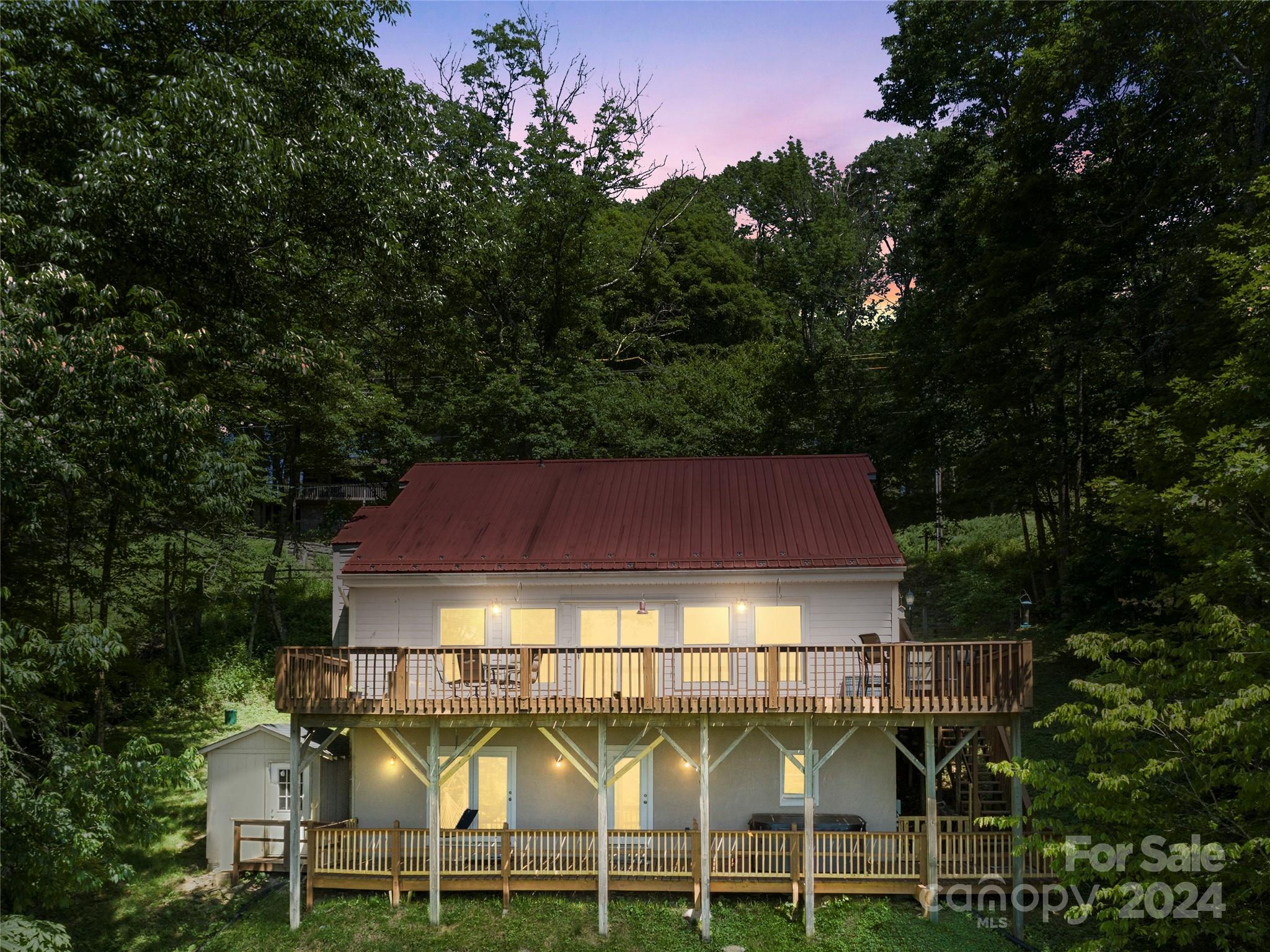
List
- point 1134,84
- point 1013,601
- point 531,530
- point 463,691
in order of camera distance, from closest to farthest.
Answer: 1. point 463,691
2. point 531,530
3. point 1134,84
4. point 1013,601

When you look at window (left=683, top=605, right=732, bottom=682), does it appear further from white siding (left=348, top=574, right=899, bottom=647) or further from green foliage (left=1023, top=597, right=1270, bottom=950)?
green foliage (left=1023, top=597, right=1270, bottom=950)

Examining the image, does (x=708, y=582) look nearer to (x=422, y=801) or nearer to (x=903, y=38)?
(x=422, y=801)

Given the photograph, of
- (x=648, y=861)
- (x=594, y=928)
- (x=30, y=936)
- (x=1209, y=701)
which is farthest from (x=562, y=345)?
(x=1209, y=701)

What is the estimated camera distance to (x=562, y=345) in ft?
101

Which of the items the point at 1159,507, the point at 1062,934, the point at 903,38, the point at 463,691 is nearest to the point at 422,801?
the point at 463,691

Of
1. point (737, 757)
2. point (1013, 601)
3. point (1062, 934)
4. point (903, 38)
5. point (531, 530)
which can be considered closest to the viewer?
point (1062, 934)

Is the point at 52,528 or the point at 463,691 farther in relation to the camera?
the point at 52,528

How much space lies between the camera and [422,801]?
16.8 m

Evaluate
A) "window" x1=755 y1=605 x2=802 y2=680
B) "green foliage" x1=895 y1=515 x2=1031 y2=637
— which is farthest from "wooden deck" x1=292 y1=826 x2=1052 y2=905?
"green foliage" x1=895 y1=515 x2=1031 y2=637

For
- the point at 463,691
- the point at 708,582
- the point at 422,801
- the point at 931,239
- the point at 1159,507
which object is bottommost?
the point at 422,801

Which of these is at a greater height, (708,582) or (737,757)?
(708,582)

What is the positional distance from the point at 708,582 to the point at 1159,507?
756 cm

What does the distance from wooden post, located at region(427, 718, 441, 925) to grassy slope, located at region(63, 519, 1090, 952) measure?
252mm

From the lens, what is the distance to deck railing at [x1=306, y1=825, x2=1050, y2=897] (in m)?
14.4
